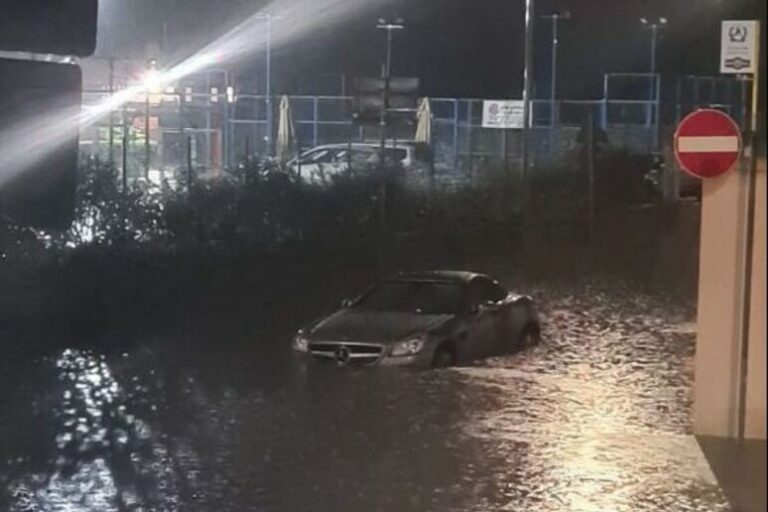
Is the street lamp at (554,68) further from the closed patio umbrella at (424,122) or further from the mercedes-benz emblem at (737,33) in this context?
the mercedes-benz emblem at (737,33)

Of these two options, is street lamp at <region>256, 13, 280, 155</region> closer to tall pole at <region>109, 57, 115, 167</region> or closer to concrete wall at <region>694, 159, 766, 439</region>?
tall pole at <region>109, 57, 115, 167</region>

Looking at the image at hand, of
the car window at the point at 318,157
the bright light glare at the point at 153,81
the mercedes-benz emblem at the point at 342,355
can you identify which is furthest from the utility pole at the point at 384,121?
the mercedes-benz emblem at the point at 342,355

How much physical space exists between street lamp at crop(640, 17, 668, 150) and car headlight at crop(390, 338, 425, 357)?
854 cm

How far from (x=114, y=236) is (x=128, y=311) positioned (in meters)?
1.37

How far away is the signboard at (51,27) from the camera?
5383 millimetres

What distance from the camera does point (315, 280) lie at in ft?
58.5

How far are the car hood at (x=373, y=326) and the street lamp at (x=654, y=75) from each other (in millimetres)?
7727

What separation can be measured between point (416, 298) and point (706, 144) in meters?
5.71

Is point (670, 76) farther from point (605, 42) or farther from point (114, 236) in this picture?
point (114, 236)

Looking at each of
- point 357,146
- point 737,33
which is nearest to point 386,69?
point 357,146

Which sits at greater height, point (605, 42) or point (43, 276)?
point (605, 42)

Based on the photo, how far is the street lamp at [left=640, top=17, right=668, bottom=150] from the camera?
68.1ft

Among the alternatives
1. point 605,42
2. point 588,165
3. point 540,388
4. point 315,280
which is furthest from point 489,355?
point 605,42

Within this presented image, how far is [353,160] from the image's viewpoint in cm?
1981
